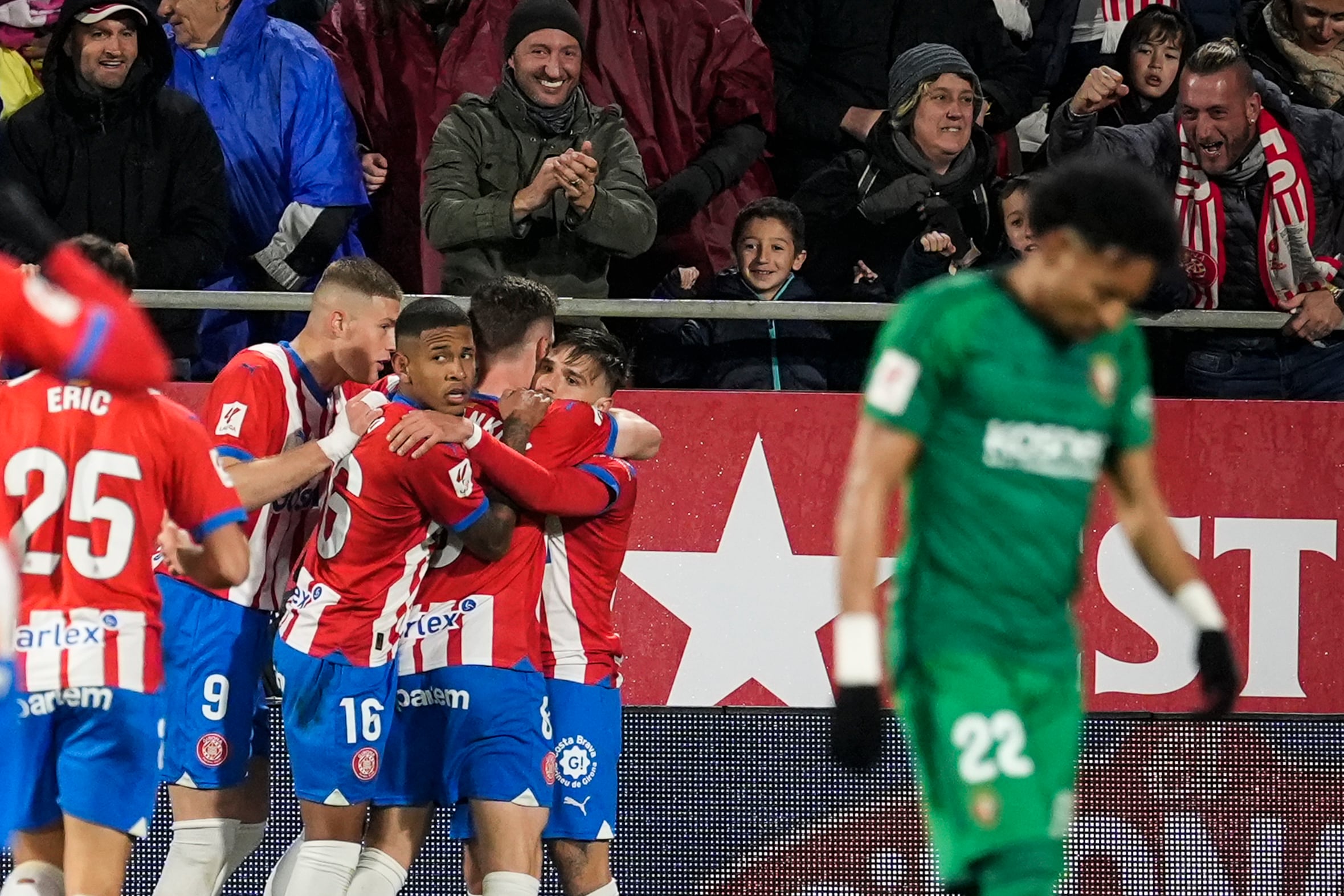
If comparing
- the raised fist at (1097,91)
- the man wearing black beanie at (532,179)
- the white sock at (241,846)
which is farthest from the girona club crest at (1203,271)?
the white sock at (241,846)

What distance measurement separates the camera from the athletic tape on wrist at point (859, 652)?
12.1 feet

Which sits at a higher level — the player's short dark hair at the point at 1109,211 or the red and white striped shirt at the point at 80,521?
the player's short dark hair at the point at 1109,211

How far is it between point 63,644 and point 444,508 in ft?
4.30

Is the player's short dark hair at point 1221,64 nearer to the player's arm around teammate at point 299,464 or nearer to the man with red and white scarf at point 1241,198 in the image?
the man with red and white scarf at point 1241,198

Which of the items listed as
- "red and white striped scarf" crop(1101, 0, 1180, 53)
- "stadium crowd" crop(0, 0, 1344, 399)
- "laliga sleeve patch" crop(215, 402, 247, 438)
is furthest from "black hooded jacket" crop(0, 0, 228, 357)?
"red and white striped scarf" crop(1101, 0, 1180, 53)

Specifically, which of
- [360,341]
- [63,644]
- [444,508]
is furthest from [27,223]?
[63,644]

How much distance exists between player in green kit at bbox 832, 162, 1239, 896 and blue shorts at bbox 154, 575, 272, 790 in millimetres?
2617

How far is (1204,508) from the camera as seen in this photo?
24.1ft

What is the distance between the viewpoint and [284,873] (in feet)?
19.3

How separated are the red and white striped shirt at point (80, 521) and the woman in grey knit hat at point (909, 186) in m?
3.81

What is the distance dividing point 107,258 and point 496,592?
1.52 m

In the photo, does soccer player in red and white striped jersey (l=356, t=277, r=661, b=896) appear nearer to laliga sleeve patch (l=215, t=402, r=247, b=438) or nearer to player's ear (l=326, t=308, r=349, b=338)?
player's ear (l=326, t=308, r=349, b=338)

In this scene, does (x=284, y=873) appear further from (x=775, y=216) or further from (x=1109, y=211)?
(x=1109, y=211)

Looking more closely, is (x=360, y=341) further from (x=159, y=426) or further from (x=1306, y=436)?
(x=1306, y=436)
